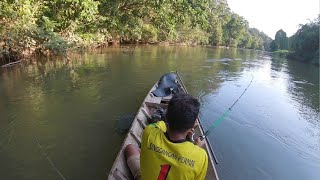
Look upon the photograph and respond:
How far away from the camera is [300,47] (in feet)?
117

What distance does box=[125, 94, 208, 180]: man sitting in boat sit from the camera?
2.40 m

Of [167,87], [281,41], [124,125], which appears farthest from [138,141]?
[281,41]

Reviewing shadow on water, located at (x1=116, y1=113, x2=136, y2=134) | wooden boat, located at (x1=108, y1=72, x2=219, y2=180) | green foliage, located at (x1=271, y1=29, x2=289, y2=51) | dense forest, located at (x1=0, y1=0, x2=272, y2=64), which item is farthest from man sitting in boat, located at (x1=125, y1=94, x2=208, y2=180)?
green foliage, located at (x1=271, y1=29, x2=289, y2=51)

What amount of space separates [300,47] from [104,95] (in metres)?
33.4

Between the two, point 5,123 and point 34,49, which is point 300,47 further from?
point 5,123

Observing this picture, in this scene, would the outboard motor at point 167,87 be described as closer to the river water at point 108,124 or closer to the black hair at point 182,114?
the river water at point 108,124

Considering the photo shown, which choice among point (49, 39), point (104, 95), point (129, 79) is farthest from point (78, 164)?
point (49, 39)

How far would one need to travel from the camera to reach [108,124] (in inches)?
270

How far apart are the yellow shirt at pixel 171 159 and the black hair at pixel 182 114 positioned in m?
0.16

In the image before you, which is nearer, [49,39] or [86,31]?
[49,39]

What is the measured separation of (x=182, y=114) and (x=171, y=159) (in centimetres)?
42

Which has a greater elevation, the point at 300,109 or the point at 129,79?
the point at 129,79

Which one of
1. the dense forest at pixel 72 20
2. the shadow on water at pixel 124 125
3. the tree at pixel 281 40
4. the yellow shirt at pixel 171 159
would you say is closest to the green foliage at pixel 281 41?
the tree at pixel 281 40

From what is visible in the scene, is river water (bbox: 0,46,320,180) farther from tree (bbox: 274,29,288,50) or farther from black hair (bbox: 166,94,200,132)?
tree (bbox: 274,29,288,50)
